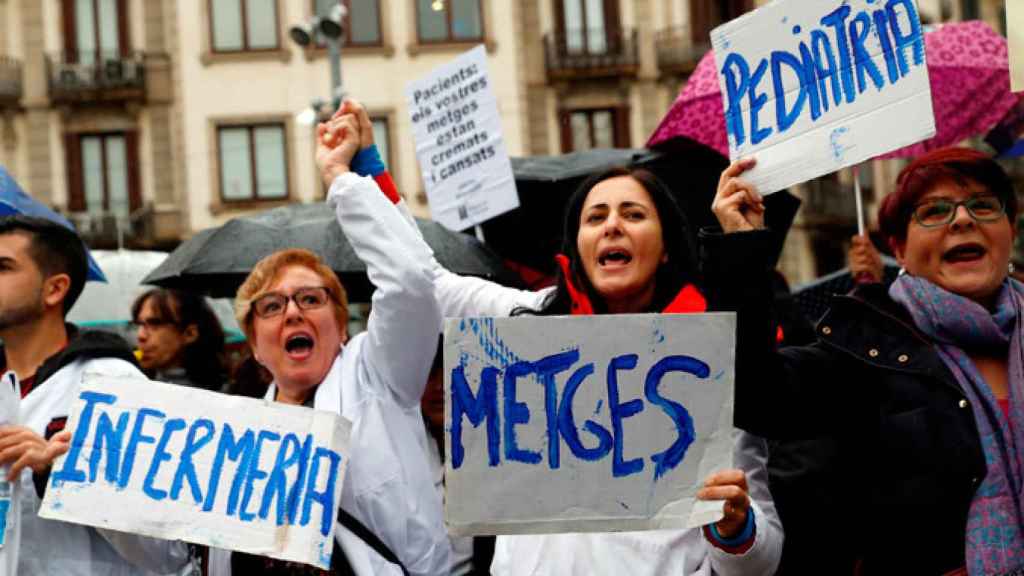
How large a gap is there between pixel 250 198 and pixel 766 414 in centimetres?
2297

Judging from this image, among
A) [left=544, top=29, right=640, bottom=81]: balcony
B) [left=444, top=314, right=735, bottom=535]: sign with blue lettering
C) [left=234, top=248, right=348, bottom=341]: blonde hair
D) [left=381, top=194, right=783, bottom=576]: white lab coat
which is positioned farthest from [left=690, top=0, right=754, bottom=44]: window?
[left=444, top=314, right=735, bottom=535]: sign with blue lettering

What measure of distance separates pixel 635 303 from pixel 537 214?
3.50 meters

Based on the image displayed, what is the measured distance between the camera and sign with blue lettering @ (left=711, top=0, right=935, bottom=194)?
9.50 feet

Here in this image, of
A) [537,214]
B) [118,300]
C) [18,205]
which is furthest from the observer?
[118,300]

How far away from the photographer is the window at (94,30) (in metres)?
25.8

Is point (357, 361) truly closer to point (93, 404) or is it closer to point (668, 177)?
point (93, 404)

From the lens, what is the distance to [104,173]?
2564cm

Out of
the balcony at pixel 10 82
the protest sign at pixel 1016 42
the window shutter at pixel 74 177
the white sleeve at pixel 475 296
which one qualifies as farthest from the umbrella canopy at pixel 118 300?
the balcony at pixel 10 82

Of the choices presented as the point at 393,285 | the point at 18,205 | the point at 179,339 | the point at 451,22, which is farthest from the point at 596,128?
the point at 393,285

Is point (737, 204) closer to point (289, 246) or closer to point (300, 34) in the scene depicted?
point (289, 246)

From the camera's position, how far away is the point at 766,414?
9.87 ft

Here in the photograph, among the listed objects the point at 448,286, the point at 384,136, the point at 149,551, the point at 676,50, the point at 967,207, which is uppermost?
the point at 676,50

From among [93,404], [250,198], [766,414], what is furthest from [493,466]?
[250,198]

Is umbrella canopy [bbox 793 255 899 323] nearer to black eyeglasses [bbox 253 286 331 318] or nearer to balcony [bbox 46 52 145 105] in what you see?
black eyeglasses [bbox 253 286 331 318]
